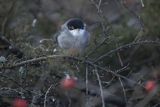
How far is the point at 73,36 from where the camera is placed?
6574 millimetres

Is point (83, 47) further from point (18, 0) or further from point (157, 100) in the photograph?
point (18, 0)

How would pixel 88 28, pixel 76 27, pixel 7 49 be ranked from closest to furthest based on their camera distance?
pixel 7 49
pixel 76 27
pixel 88 28

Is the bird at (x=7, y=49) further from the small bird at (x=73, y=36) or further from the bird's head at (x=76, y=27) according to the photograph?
the bird's head at (x=76, y=27)

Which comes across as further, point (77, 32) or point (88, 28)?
point (88, 28)

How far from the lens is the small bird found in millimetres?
6352

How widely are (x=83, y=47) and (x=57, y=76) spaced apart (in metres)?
0.91

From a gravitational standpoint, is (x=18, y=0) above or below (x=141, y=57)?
above

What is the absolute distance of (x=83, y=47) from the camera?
247 inches

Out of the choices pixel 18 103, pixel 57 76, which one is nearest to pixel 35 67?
pixel 57 76

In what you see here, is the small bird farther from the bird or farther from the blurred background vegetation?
the bird

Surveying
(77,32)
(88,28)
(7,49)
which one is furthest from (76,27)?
(88,28)

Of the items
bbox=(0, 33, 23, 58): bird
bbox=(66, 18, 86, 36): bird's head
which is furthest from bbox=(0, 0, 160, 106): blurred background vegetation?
bbox=(66, 18, 86, 36): bird's head

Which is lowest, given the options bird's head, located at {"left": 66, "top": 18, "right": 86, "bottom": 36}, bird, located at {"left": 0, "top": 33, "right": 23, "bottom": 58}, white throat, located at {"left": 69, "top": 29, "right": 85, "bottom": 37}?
bird, located at {"left": 0, "top": 33, "right": 23, "bottom": 58}

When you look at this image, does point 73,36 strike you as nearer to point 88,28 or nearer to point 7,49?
point 7,49
